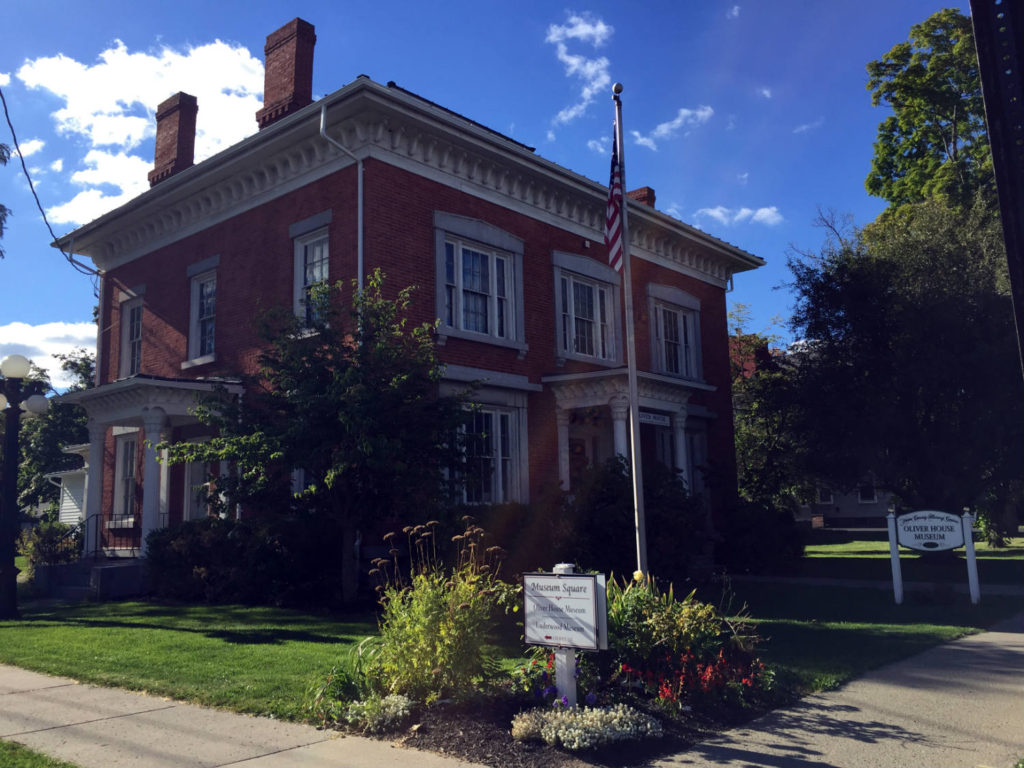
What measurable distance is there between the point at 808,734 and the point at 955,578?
1195 centimetres

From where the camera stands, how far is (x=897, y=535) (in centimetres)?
1245

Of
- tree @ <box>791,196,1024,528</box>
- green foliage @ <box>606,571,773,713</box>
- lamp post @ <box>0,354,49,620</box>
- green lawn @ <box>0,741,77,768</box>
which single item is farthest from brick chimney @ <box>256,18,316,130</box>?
green lawn @ <box>0,741,77,768</box>

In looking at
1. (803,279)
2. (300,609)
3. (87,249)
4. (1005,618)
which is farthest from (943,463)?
(87,249)

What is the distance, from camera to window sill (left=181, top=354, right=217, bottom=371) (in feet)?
57.8

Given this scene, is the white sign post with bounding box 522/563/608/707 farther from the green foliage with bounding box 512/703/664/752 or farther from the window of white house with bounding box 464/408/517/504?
the window of white house with bounding box 464/408/517/504

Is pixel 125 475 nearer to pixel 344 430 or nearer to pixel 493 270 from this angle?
pixel 493 270

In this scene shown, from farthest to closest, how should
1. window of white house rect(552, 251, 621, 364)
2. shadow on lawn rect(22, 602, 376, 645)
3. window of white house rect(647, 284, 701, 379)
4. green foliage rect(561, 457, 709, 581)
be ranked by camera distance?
window of white house rect(647, 284, 701, 379), window of white house rect(552, 251, 621, 364), green foliage rect(561, 457, 709, 581), shadow on lawn rect(22, 602, 376, 645)

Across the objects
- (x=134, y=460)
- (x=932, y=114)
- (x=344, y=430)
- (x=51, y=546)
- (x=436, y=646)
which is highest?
(x=932, y=114)

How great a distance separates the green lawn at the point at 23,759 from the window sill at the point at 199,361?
1252cm

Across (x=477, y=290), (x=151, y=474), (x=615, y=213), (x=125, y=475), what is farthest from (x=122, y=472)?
(x=615, y=213)

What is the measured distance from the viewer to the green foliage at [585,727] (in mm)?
5539

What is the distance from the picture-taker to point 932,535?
1218cm

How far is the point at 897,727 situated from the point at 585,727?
2.25 meters

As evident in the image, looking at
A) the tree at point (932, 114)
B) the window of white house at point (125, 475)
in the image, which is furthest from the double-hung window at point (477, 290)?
the tree at point (932, 114)
